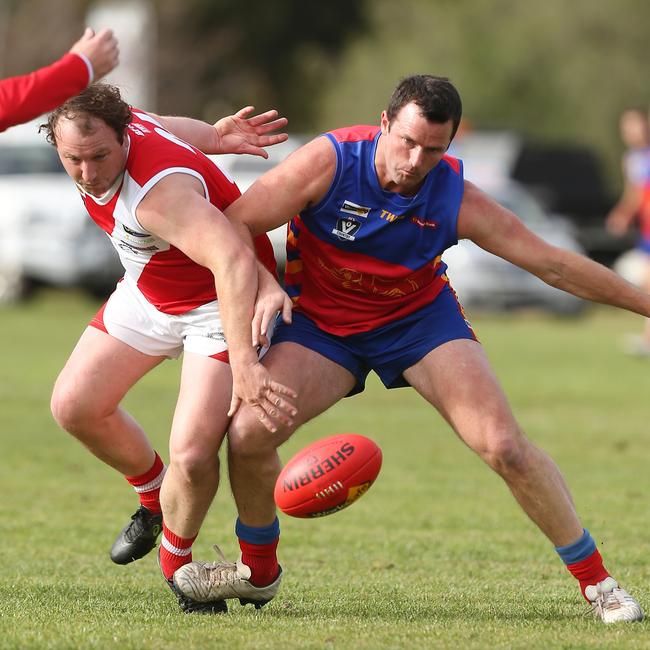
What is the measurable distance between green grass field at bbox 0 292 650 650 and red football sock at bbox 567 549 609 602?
0.15 m

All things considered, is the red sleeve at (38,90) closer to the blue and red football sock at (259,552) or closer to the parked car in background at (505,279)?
Answer: the blue and red football sock at (259,552)

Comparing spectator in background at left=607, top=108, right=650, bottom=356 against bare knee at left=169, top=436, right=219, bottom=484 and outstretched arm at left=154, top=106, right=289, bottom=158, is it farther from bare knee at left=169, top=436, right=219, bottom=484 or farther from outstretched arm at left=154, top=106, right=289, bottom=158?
bare knee at left=169, top=436, right=219, bottom=484

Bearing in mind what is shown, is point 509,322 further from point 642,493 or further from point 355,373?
point 355,373

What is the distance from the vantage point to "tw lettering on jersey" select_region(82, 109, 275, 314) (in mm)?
5871

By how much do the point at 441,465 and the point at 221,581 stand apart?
4442 mm

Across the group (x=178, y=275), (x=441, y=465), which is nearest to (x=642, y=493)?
(x=441, y=465)

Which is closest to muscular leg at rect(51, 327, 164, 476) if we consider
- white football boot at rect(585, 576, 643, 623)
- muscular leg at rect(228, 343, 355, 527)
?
muscular leg at rect(228, 343, 355, 527)

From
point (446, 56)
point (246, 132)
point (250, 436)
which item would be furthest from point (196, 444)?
point (446, 56)

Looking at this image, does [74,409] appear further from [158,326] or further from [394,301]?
[394,301]

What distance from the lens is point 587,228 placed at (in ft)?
94.7

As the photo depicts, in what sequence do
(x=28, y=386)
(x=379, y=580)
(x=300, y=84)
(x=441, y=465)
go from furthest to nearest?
(x=300, y=84)
(x=28, y=386)
(x=441, y=465)
(x=379, y=580)

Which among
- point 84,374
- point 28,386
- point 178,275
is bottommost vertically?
point 28,386

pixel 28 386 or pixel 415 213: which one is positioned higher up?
pixel 415 213

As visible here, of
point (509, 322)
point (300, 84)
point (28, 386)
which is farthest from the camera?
point (300, 84)
